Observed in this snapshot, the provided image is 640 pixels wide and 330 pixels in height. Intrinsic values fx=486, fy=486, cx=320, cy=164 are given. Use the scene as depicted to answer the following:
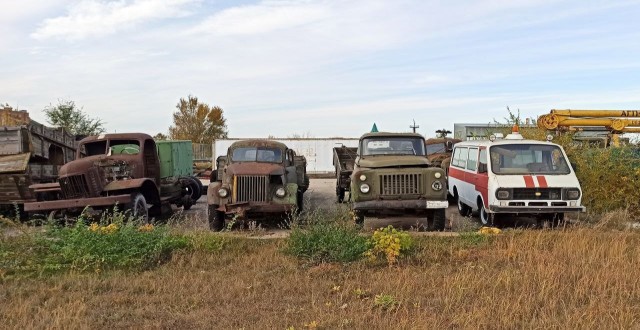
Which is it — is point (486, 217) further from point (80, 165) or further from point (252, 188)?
point (80, 165)

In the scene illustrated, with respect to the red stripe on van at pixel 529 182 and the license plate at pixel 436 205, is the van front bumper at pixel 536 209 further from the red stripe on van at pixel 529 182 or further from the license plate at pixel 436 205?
the license plate at pixel 436 205

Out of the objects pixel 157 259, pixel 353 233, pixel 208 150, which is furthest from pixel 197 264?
pixel 208 150

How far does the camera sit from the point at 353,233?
7.38 m

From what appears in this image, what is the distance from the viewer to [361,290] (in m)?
5.51

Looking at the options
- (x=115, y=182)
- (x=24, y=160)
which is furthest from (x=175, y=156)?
(x=115, y=182)

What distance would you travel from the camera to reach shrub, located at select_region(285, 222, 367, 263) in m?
6.81

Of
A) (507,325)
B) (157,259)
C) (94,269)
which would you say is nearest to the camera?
(507,325)

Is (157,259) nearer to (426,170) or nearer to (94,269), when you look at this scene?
(94,269)

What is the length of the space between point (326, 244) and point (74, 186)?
6162 millimetres

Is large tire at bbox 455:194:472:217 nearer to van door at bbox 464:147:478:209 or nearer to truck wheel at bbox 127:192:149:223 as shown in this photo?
van door at bbox 464:147:478:209

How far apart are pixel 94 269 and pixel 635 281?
6833mm

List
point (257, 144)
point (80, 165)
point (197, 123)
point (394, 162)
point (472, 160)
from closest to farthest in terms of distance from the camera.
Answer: point (394, 162), point (80, 165), point (472, 160), point (257, 144), point (197, 123)

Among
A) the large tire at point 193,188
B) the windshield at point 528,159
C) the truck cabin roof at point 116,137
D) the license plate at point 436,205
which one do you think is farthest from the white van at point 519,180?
the large tire at point 193,188

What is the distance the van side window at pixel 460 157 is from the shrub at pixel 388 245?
490 centimetres
